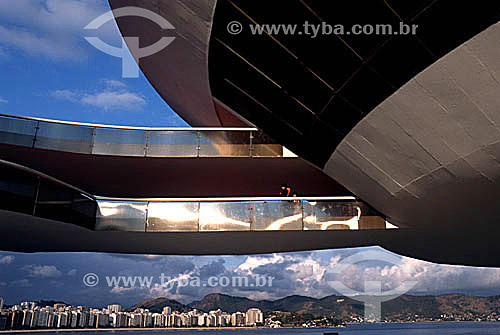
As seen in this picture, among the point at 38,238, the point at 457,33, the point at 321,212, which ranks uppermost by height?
the point at 457,33

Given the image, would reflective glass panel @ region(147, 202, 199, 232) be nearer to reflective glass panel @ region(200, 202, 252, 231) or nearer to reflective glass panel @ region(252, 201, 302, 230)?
reflective glass panel @ region(200, 202, 252, 231)

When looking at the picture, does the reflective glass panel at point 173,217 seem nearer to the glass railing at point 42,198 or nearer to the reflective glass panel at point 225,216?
the reflective glass panel at point 225,216

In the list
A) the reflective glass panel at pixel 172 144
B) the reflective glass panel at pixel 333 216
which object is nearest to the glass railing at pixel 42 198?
the reflective glass panel at pixel 172 144

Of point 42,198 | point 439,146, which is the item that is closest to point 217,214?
point 42,198

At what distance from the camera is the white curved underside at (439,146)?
689cm

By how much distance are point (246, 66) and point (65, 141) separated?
10.2 metres

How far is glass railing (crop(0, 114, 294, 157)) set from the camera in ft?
51.7

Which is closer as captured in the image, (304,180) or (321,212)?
(321,212)

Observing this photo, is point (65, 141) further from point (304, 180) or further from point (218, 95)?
point (304, 180)

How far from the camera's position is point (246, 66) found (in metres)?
9.10

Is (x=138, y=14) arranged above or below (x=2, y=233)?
above

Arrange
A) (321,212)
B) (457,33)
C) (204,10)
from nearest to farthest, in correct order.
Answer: (457,33), (204,10), (321,212)

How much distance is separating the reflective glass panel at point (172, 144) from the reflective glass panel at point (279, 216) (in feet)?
13.5

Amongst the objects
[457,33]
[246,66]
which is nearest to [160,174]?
[246,66]
